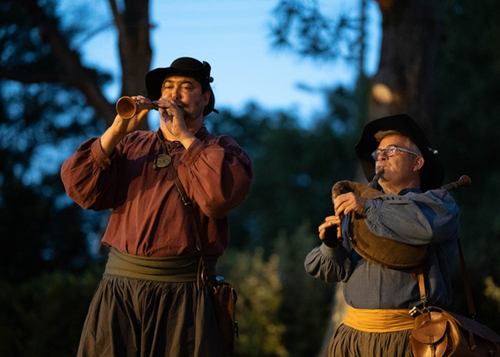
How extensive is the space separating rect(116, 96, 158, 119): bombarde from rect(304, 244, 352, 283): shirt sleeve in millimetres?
1176

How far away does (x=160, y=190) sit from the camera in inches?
133

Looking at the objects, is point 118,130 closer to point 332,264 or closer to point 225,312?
point 225,312

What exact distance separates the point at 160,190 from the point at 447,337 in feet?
5.11

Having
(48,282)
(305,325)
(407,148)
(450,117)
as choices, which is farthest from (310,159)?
(407,148)

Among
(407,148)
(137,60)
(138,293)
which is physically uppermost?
(137,60)

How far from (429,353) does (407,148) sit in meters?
1.08

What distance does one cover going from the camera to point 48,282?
7535 millimetres

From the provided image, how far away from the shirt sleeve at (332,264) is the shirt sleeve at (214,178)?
0.54m

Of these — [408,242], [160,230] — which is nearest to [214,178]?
[160,230]

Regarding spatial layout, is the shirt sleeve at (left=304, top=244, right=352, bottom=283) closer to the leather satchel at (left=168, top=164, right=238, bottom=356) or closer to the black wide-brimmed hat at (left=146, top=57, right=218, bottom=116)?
the leather satchel at (left=168, top=164, right=238, bottom=356)

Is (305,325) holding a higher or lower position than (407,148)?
lower

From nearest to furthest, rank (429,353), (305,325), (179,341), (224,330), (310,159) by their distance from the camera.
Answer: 1. (429,353)
2. (179,341)
3. (224,330)
4. (305,325)
5. (310,159)

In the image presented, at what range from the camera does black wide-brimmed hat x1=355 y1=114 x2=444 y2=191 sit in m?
3.57

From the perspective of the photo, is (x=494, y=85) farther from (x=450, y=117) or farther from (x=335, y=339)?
(x=335, y=339)
